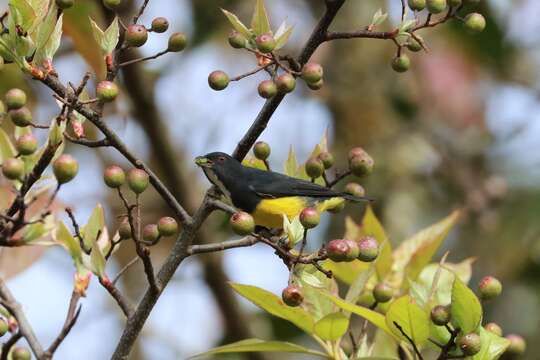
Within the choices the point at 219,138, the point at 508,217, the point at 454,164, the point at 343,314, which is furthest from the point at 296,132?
the point at 343,314

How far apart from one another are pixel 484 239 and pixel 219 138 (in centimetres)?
105

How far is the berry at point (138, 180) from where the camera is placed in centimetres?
126

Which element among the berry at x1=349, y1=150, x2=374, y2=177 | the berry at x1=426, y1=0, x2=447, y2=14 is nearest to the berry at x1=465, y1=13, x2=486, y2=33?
the berry at x1=426, y1=0, x2=447, y2=14

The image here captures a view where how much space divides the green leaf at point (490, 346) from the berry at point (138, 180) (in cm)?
55

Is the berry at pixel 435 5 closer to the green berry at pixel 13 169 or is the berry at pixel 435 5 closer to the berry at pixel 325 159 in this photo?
the berry at pixel 325 159

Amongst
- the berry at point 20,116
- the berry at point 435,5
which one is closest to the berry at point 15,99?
the berry at point 20,116

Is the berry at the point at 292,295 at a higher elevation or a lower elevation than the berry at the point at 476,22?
lower

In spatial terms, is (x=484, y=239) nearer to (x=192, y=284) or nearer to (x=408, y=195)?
(x=408, y=195)

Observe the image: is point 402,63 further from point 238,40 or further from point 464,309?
point 464,309

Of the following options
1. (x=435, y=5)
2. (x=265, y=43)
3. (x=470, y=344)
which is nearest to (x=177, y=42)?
(x=265, y=43)

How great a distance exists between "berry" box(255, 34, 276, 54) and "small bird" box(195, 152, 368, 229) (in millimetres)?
212

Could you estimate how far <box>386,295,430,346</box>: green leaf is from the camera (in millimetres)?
1462

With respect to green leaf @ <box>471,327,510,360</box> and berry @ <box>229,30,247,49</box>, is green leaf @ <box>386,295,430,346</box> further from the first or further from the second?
berry @ <box>229,30,247,49</box>

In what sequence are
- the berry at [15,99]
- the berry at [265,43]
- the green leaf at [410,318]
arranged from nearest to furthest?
1. the berry at [15,99]
2. the berry at [265,43]
3. the green leaf at [410,318]
